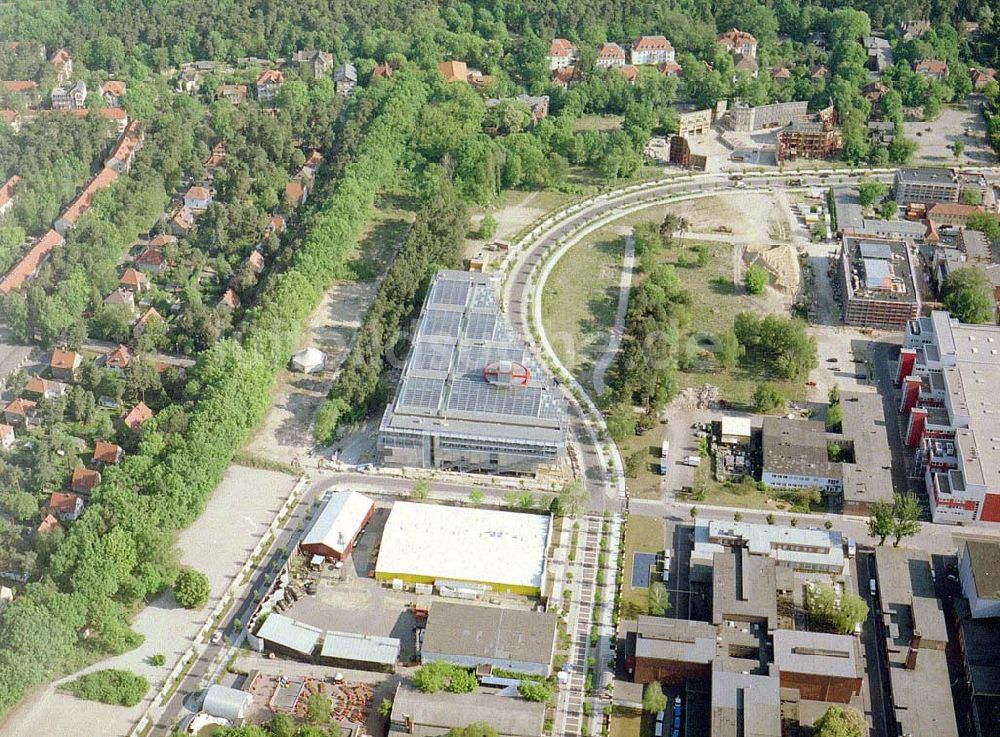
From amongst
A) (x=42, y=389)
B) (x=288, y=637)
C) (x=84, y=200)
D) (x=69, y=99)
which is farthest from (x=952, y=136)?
(x=42, y=389)

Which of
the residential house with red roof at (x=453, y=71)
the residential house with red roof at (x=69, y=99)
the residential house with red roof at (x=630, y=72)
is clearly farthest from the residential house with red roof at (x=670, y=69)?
the residential house with red roof at (x=69, y=99)

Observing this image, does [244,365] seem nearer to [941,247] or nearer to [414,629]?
[414,629]

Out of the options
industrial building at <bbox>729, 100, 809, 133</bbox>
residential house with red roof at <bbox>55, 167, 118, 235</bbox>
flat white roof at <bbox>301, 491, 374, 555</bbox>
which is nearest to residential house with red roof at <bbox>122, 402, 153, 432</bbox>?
flat white roof at <bbox>301, 491, 374, 555</bbox>

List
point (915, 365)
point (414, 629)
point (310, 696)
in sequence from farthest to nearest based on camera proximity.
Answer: point (915, 365) → point (414, 629) → point (310, 696)

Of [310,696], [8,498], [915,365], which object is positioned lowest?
[310,696]

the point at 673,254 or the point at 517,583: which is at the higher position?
the point at 673,254

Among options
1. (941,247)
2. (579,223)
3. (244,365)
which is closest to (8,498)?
(244,365)

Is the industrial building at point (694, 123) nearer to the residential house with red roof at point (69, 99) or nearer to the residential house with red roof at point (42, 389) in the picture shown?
the residential house with red roof at point (69, 99)
